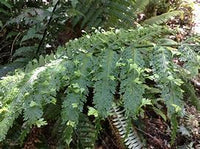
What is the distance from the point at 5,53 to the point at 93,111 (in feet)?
5.19

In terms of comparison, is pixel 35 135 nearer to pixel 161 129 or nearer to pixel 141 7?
pixel 161 129

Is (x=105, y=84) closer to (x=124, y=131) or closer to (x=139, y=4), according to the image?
(x=124, y=131)

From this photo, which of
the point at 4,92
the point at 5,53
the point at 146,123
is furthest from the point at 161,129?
the point at 4,92

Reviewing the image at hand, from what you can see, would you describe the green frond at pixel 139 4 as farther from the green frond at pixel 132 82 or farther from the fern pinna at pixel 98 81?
the green frond at pixel 132 82

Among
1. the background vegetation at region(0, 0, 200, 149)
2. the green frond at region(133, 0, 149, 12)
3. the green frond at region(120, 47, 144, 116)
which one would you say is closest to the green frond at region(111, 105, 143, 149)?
the background vegetation at region(0, 0, 200, 149)

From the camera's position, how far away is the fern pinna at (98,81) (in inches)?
50.4

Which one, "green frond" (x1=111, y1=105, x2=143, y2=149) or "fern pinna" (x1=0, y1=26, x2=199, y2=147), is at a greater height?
"fern pinna" (x1=0, y1=26, x2=199, y2=147)

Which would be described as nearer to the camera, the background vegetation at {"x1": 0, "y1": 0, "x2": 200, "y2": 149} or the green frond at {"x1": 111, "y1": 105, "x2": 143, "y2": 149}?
the background vegetation at {"x1": 0, "y1": 0, "x2": 200, "y2": 149}

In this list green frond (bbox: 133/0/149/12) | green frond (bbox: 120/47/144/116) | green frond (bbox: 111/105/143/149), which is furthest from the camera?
green frond (bbox: 133/0/149/12)

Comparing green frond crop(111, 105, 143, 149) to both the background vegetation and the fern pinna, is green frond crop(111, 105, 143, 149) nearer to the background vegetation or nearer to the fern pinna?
the background vegetation

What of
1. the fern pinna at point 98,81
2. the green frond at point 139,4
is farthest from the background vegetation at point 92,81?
the green frond at point 139,4

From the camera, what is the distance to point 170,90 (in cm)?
130

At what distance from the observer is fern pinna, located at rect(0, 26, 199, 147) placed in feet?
4.20

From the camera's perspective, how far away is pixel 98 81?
4.36 ft
